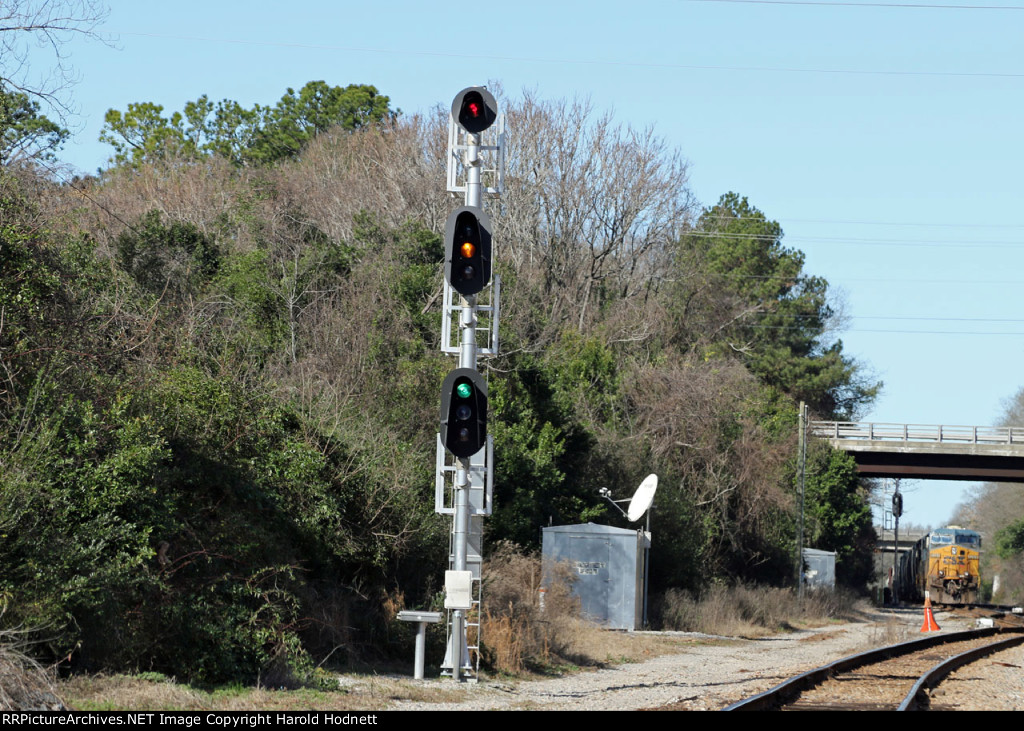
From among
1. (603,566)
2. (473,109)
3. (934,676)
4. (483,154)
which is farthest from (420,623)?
(603,566)

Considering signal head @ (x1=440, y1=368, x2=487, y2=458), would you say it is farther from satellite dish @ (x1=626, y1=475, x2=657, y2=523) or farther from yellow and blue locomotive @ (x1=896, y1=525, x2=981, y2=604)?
yellow and blue locomotive @ (x1=896, y1=525, x2=981, y2=604)

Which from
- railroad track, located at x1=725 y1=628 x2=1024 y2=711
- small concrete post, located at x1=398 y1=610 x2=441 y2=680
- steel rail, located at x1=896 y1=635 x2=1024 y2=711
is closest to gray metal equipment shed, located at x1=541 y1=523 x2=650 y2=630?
railroad track, located at x1=725 y1=628 x2=1024 y2=711

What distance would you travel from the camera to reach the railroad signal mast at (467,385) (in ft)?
48.9

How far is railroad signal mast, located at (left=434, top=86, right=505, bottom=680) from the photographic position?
1491 centimetres

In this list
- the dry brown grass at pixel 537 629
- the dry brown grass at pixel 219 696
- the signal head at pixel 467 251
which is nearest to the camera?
the dry brown grass at pixel 219 696

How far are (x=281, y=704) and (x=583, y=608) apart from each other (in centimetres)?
1572

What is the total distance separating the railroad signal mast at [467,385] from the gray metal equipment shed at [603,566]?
35.7 feet

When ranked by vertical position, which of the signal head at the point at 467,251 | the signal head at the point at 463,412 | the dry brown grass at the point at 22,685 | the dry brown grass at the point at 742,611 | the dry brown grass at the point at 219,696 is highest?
the signal head at the point at 467,251

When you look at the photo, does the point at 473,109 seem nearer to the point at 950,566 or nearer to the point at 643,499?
the point at 643,499

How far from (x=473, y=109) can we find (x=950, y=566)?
2139 inches

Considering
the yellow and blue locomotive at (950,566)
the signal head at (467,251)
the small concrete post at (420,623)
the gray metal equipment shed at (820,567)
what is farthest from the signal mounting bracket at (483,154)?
the yellow and blue locomotive at (950,566)

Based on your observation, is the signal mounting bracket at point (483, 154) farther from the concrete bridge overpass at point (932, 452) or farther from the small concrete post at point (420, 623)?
the concrete bridge overpass at point (932, 452)

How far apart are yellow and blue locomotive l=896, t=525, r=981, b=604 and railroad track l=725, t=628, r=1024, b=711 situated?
36753 mm

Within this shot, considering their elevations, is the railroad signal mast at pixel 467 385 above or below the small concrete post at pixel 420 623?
above
